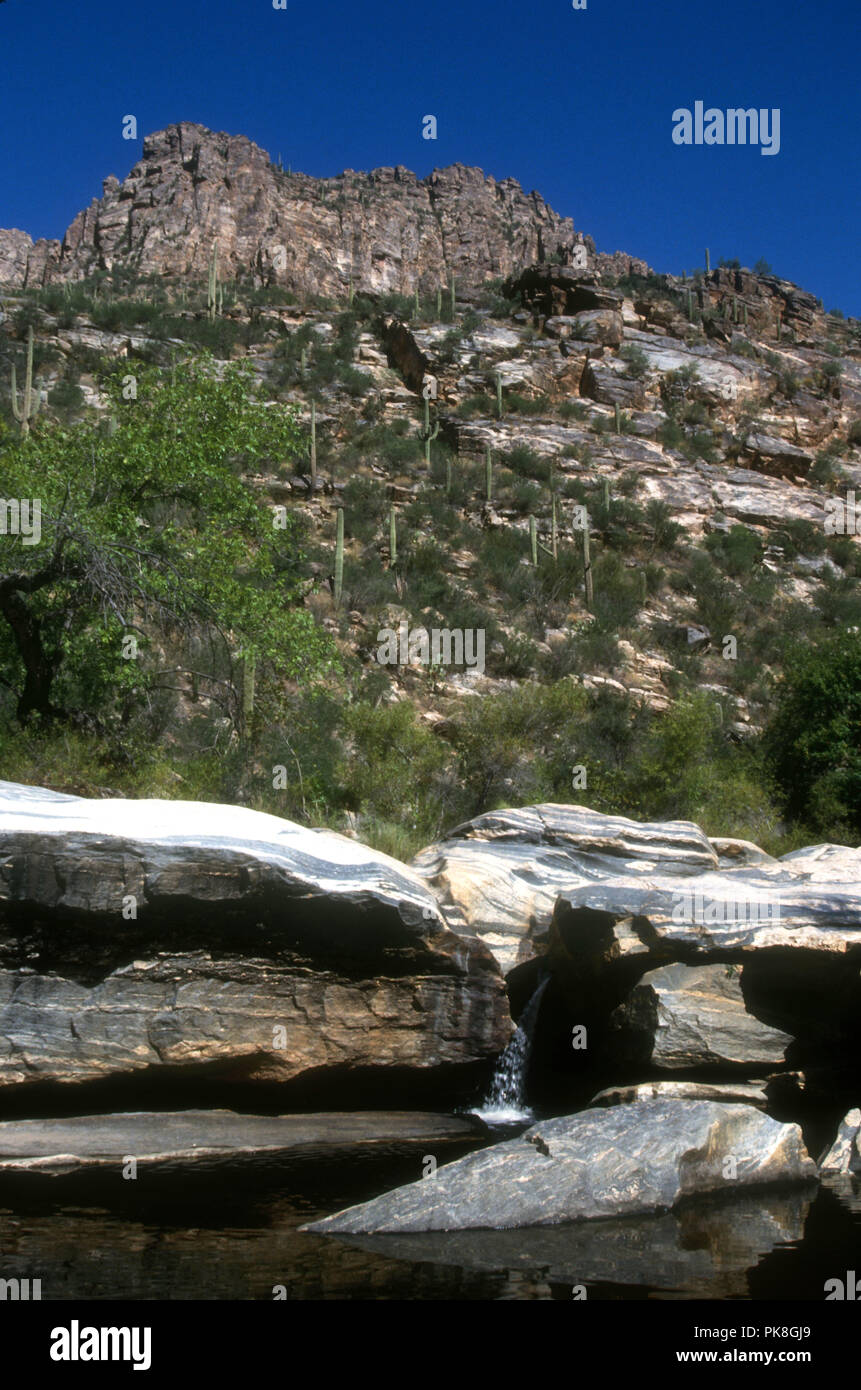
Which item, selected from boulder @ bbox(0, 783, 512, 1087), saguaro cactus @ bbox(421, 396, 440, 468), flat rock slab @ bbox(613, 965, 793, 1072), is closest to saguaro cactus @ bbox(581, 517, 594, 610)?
saguaro cactus @ bbox(421, 396, 440, 468)

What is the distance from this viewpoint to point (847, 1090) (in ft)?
29.7

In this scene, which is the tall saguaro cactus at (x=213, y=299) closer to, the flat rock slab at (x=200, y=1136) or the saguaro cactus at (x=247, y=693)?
the saguaro cactus at (x=247, y=693)

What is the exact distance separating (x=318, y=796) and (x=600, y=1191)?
8.72 meters

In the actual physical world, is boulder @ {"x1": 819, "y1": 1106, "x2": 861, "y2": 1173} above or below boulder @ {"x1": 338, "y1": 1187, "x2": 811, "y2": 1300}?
below

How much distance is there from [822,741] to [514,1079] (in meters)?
11.6

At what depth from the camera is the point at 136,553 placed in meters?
12.2

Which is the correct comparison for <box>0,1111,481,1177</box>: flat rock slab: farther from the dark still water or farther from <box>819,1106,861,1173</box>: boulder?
<box>819,1106,861,1173</box>: boulder

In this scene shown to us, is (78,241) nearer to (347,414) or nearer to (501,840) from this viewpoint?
(347,414)

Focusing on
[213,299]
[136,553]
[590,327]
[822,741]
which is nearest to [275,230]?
[213,299]

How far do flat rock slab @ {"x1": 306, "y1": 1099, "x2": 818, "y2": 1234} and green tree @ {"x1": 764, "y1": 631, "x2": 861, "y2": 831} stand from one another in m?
11.0

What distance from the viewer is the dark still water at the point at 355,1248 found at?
16.4 feet

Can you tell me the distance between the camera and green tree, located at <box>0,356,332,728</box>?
A: 471 inches

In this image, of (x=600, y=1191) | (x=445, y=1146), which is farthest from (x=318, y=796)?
(x=600, y=1191)

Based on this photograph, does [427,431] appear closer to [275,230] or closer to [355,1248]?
[275,230]
